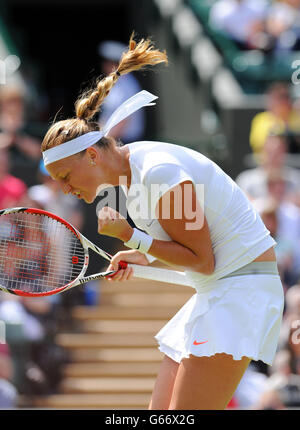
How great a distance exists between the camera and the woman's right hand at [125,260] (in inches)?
145

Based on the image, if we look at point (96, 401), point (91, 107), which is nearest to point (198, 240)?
point (91, 107)

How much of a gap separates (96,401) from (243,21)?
4035 mm

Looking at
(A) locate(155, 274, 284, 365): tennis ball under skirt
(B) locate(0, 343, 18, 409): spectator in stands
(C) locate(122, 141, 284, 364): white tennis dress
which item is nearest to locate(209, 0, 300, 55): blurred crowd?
(B) locate(0, 343, 18, 409): spectator in stands

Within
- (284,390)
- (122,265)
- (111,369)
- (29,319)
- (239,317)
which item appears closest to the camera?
(239,317)

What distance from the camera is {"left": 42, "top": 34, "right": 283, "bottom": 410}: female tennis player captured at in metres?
3.35

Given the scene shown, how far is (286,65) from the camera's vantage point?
8227mm

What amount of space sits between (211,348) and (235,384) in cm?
19

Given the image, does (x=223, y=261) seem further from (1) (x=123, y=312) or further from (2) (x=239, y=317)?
(1) (x=123, y=312)

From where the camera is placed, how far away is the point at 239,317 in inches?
135

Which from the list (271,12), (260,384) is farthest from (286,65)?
(260,384)

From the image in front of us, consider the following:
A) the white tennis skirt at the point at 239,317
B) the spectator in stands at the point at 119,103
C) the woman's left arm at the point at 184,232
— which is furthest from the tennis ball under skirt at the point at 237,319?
the spectator in stands at the point at 119,103

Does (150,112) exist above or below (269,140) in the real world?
above

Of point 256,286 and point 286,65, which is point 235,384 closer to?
point 256,286

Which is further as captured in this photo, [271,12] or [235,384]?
[271,12]
